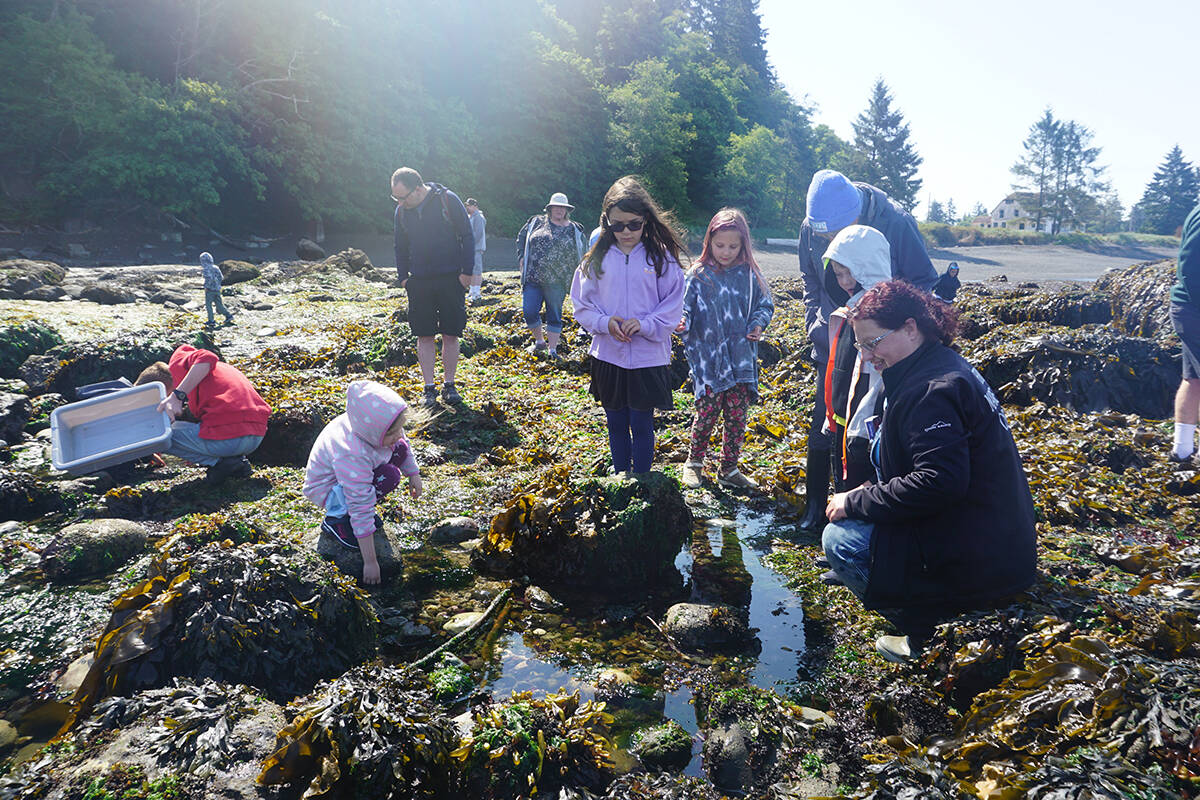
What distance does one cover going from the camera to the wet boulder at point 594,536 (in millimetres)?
3773

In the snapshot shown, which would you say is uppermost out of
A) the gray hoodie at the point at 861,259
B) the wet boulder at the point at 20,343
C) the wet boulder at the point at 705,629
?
the gray hoodie at the point at 861,259

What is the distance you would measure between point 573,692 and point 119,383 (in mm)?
4740

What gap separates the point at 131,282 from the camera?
43.9 feet

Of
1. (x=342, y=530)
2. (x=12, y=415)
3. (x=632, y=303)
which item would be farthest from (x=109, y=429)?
(x=632, y=303)

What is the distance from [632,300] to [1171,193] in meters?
79.5

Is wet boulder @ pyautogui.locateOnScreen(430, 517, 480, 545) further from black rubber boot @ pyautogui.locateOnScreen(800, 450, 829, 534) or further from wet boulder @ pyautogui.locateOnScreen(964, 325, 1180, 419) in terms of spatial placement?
wet boulder @ pyautogui.locateOnScreen(964, 325, 1180, 419)

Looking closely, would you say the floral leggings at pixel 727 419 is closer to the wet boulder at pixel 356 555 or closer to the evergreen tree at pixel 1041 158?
the wet boulder at pixel 356 555

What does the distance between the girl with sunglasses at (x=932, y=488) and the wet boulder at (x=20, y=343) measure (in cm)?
824

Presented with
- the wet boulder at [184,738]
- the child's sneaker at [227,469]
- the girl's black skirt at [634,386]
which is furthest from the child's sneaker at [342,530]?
the child's sneaker at [227,469]

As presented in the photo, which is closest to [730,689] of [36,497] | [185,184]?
[36,497]

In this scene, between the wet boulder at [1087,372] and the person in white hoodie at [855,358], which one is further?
the wet boulder at [1087,372]

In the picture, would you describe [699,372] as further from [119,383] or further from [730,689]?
[119,383]

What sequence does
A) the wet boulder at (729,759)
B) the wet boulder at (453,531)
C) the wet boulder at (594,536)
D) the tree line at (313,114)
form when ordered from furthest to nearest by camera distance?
1. the tree line at (313,114)
2. the wet boulder at (453,531)
3. the wet boulder at (594,536)
4. the wet boulder at (729,759)

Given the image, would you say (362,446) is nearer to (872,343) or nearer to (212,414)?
(212,414)
